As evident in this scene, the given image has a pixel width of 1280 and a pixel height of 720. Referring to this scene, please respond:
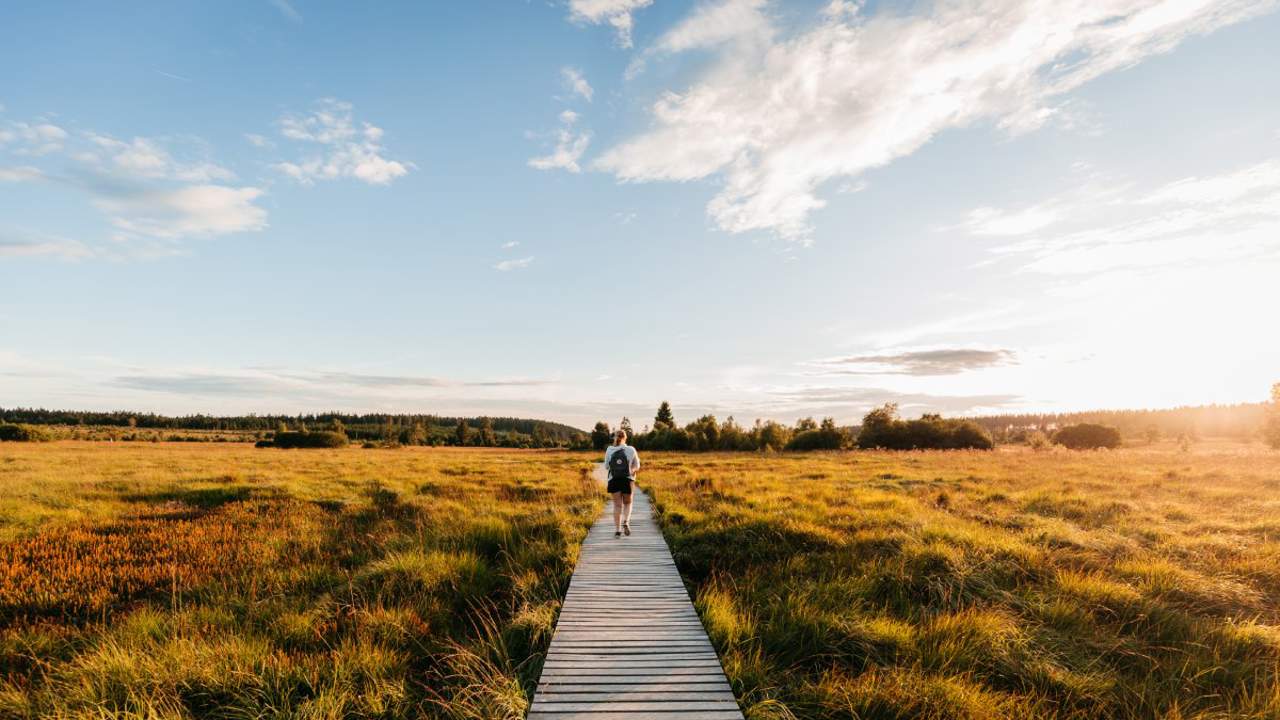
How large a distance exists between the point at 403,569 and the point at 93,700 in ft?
12.7

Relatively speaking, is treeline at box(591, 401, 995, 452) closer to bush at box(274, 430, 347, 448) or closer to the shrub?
the shrub

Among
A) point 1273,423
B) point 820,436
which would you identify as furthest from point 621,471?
point 1273,423

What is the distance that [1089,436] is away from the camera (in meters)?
62.4

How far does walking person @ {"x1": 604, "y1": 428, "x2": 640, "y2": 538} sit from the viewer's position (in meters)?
11.0

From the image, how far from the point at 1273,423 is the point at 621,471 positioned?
71.6 m

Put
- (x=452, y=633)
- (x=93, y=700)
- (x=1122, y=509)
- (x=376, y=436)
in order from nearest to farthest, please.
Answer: (x=93, y=700)
(x=452, y=633)
(x=1122, y=509)
(x=376, y=436)

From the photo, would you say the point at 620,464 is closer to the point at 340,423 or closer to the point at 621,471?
the point at 621,471

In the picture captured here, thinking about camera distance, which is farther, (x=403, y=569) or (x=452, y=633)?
(x=403, y=569)

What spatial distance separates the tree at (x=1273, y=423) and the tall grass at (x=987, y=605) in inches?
2069

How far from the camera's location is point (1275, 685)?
5582 millimetres

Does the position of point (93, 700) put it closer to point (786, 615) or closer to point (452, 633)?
point (452, 633)

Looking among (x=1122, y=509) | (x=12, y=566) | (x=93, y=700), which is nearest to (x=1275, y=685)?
(x=1122, y=509)

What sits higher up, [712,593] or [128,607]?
[712,593]

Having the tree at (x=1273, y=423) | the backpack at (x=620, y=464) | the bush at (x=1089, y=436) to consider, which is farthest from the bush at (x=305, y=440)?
the tree at (x=1273, y=423)
